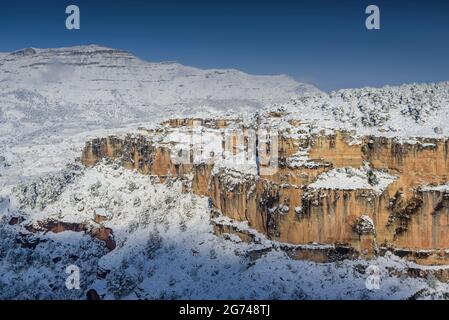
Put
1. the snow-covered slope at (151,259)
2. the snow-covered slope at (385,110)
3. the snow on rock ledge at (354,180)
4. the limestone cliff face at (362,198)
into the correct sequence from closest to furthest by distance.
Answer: the snow-covered slope at (151,259), the limestone cliff face at (362,198), the snow on rock ledge at (354,180), the snow-covered slope at (385,110)

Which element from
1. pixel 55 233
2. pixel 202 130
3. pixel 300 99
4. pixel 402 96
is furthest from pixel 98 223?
pixel 402 96

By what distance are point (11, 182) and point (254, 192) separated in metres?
95.8

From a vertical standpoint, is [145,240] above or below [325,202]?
below

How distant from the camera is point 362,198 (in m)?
71.2

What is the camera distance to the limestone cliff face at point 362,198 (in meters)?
69.7

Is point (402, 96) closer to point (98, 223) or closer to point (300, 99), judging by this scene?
point (300, 99)

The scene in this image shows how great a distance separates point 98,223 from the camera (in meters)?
105

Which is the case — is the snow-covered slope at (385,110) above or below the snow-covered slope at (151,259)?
above
